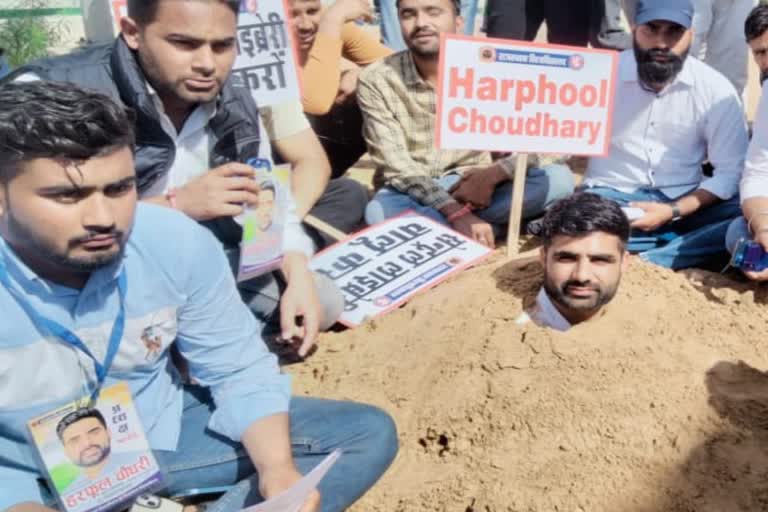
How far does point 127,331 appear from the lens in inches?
87.4

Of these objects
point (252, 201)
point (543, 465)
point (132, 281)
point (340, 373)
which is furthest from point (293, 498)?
point (340, 373)

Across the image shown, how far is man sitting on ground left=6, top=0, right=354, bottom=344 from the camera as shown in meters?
2.72

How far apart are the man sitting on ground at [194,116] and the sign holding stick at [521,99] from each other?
3.37ft

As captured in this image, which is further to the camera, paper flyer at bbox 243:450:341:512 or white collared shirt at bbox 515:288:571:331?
white collared shirt at bbox 515:288:571:331

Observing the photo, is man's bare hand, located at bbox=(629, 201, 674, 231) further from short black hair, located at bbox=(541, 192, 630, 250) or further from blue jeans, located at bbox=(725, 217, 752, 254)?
short black hair, located at bbox=(541, 192, 630, 250)

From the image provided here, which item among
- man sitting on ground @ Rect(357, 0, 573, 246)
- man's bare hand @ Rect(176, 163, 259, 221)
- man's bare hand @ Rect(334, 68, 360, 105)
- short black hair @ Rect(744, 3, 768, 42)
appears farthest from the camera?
man's bare hand @ Rect(334, 68, 360, 105)

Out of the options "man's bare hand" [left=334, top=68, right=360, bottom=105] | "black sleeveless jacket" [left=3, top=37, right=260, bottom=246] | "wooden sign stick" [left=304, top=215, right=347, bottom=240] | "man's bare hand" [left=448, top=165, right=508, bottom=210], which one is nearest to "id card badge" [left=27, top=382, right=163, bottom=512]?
"black sleeveless jacket" [left=3, top=37, right=260, bottom=246]

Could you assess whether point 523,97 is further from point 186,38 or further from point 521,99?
point 186,38

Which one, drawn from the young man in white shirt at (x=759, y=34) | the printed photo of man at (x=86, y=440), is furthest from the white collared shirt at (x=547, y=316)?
the young man in white shirt at (x=759, y=34)

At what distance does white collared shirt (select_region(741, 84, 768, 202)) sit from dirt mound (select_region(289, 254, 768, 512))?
1.93 feet

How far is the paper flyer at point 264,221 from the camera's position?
298 centimetres

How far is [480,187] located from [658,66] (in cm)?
101

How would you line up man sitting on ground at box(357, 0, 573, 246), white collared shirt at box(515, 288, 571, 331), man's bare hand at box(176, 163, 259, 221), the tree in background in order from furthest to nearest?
the tree in background < man sitting on ground at box(357, 0, 573, 246) < white collared shirt at box(515, 288, 571, 331) < man's bare hand at box(176, 163, 259, 221)

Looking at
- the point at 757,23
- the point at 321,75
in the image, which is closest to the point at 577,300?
the point at 321,75
